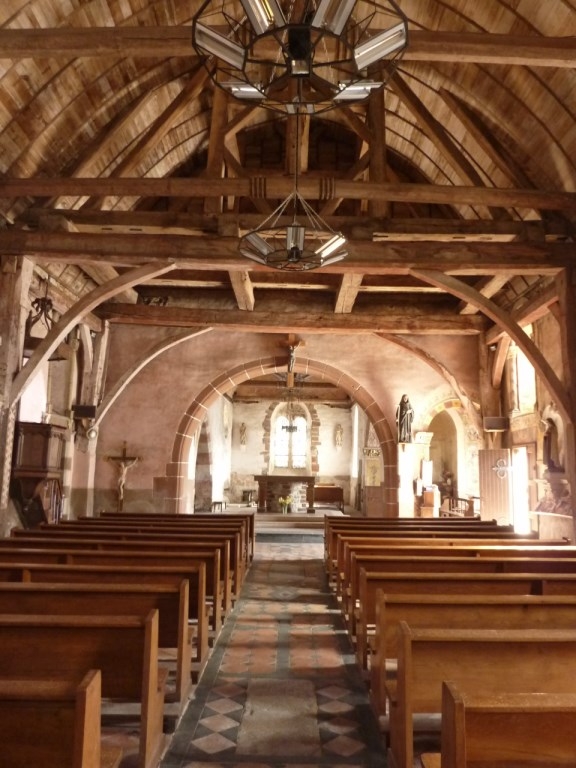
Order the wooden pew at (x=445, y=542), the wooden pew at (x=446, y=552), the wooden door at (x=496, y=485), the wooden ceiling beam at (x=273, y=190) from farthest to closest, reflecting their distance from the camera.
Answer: the wooden door at (x=496, y=485) < the wooden ceiling beam at (x=273, y=190) < the wooden pew at (x=445, y=542) < the wooden pew at (x=446, y=552)

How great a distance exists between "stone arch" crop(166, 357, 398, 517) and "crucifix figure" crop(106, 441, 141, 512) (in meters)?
0.64

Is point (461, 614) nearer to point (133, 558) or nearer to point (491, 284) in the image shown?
point (133, 558)

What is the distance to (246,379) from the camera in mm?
11141

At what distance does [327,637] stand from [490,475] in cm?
590

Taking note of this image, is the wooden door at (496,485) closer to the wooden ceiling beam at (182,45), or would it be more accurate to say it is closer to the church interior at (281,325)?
the church interior at (281,325)

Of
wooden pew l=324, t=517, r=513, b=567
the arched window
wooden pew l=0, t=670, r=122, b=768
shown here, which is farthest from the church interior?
the arched window

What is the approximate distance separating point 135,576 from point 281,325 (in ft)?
22.2

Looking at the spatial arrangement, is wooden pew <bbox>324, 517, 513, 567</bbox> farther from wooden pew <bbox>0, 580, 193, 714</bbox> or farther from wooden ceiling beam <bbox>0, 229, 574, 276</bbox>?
wooden pew <bbox>0, 580, 193, 714</bbox>

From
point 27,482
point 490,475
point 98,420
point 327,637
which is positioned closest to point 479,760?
point 327,637

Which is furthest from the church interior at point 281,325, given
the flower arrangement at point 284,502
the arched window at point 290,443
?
the arched window at point 290,443

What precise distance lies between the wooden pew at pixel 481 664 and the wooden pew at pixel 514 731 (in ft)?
2.18

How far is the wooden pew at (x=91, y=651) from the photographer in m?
2.22

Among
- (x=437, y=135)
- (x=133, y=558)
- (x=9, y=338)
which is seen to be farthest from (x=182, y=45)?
(x=133, y=558)

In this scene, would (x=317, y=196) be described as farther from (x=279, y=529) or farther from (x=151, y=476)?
(x=279, y=529)
